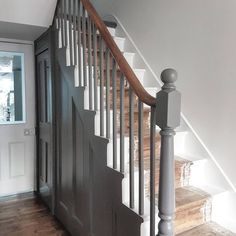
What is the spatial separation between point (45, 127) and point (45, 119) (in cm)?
11

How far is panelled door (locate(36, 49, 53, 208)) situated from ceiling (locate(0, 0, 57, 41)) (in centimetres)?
36

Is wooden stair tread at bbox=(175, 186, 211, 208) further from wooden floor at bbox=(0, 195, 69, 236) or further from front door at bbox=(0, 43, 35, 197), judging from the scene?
front door at bbox=(0, 43, 35, 197)

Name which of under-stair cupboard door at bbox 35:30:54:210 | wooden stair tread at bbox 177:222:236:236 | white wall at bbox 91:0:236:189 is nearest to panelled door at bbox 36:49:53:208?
under-stair cupboard door at bbox 35:30:54:210

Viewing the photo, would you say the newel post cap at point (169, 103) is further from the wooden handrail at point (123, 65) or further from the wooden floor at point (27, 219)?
the wooden floor at point (27, 219)

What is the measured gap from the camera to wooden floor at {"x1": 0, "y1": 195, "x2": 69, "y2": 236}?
269 cm

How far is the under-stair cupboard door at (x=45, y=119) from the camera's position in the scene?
3.02 m

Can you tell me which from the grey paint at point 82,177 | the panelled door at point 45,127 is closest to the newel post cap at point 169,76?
the grey paint at point 82,177

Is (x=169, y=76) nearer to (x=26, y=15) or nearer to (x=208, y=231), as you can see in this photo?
(x=208, y=231)

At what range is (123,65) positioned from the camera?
1.65 meters

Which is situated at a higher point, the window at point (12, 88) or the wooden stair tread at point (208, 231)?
the window at point (12, 88)

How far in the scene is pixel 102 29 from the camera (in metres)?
1.92

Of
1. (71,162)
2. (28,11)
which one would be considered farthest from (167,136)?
(28,11)

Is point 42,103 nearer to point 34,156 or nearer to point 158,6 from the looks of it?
point 34,156

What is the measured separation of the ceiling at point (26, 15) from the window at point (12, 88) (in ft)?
1.94
